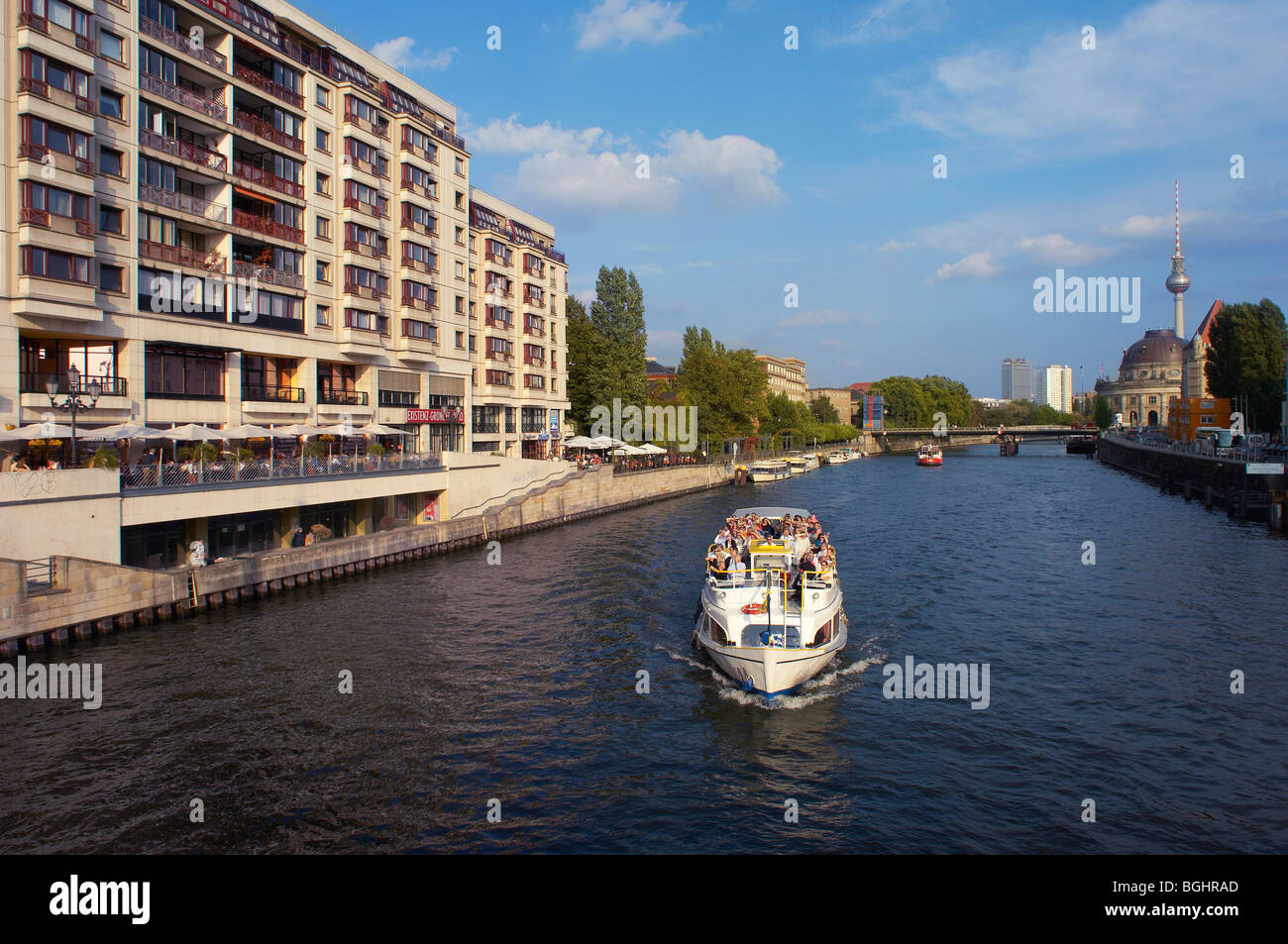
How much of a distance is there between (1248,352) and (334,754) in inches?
4381

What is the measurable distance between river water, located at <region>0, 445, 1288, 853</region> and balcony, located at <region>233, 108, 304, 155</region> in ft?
79.7

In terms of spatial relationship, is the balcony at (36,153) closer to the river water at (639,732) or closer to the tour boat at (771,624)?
the river water at (639,732)

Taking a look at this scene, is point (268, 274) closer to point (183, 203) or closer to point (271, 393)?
point (183, 203)

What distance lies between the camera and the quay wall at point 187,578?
24.5 metres

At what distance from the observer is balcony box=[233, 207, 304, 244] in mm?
41062

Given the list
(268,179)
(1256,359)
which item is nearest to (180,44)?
(268,179)

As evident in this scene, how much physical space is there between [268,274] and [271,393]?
6.26m

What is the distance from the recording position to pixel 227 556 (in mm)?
36062

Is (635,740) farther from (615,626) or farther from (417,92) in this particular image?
(417,92)

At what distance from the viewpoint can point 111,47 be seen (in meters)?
33.8

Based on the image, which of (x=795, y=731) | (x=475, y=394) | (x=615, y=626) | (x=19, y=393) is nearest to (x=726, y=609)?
(x=795, y=731)

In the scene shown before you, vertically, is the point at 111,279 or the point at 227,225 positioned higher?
the point at 227,225

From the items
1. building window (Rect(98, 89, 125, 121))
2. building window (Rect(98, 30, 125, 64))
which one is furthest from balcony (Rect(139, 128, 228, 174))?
building window (Rect(98, 30, 125, 64))
